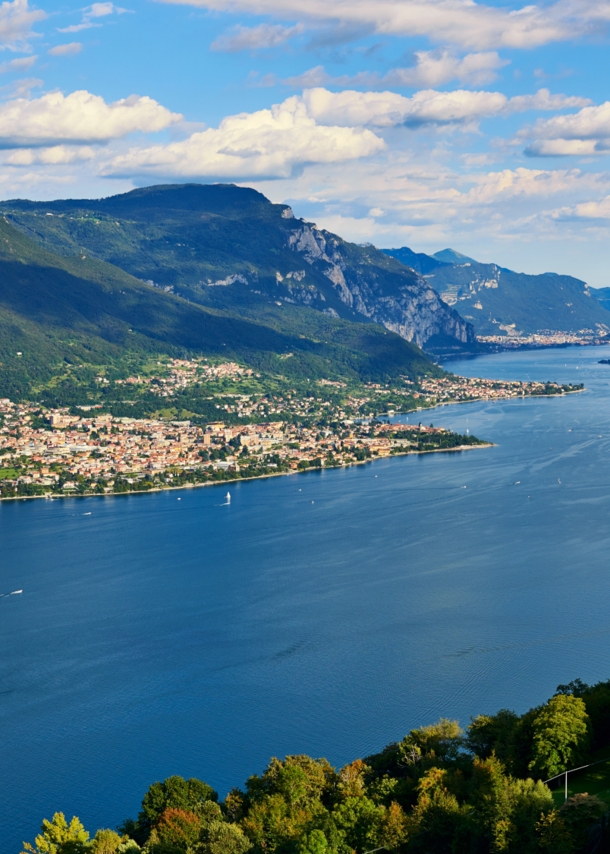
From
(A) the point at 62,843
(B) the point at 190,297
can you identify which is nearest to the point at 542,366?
(B) the point at 190,297

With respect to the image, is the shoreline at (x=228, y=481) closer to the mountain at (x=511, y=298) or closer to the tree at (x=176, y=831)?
the tree at (x=176, y=831)

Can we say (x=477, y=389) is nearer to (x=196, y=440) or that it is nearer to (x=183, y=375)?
(x=183, y=375)

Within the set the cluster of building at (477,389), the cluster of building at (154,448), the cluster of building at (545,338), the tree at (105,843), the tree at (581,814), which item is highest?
the cluster of building at (545,338)

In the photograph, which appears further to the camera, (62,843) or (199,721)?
(199,721)

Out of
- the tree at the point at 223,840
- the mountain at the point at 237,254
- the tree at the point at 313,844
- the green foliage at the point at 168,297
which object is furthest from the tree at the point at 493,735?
the mountain at the point at 237,254

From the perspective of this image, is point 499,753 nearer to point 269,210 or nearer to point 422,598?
point 422,598

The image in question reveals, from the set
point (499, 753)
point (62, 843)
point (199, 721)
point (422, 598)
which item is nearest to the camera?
point (62, 843)
